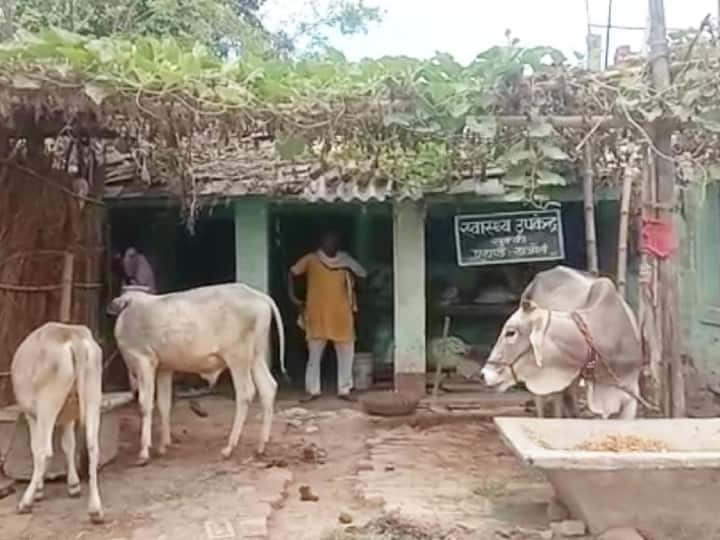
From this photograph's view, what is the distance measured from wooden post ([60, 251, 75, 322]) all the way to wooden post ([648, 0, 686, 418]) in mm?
4514

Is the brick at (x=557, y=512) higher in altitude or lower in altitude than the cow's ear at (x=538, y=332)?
lower

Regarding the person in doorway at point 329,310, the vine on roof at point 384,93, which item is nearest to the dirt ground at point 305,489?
the person in doorway at point 329,310

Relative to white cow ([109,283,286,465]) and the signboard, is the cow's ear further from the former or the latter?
the signboard

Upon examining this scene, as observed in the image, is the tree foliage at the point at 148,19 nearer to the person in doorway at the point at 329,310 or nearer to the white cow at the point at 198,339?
the person in doorway at the point at 329,310

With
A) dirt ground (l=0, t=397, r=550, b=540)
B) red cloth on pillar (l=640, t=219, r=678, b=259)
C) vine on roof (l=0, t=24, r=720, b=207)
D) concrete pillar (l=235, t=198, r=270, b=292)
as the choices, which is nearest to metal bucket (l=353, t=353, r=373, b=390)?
concrete pillar (l=235, t=198, r=270, b=292)

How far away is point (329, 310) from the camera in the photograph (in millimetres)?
11211

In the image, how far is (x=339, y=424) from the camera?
9727 millimetres

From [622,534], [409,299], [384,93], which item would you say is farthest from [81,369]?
[409,299]

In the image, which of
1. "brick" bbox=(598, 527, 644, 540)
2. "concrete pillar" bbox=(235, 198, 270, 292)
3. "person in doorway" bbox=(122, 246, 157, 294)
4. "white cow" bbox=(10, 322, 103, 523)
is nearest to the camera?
"brick" bbox=(598, 527, 644, 540)

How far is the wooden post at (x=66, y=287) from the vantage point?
8.34 metres

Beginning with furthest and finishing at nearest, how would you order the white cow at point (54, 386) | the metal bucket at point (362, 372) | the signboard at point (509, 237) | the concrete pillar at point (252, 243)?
the metal bucket at point (362, 372) → the concrete pillar at point (252, 243) → the signboard at point (509, 237) → the white cow at point (54, 386)

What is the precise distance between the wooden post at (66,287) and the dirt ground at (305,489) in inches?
46.1

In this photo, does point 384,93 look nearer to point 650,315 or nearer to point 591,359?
point 591,359

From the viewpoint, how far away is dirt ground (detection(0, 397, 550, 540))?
614 centimetres
